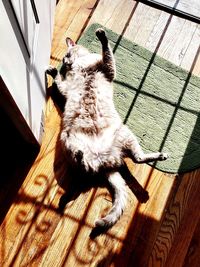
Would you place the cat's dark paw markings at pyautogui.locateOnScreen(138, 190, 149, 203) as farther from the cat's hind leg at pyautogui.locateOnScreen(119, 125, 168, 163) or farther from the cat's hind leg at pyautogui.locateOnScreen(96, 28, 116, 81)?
the cat's hind leg at pyautogui.locateOnScreen(96, 28, 116, 81)

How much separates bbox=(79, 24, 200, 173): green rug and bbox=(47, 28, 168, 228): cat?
13 cm

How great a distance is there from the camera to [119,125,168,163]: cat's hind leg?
6.22ft

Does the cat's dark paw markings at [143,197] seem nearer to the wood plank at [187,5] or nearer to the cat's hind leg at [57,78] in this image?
the cat's hind leg at [57,78]

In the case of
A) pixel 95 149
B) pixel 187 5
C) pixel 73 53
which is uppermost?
pixel 187 5

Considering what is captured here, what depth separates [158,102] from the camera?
85.7 inches

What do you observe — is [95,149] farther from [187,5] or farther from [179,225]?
[187,5]

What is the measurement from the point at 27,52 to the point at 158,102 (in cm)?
92

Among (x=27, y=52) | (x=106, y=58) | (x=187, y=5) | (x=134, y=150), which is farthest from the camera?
(x=187, y=5)

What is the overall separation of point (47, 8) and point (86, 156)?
1.09 metres

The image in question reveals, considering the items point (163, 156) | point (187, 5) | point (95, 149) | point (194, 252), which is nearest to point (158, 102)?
point (163, 156)

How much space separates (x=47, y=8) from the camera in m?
2.20

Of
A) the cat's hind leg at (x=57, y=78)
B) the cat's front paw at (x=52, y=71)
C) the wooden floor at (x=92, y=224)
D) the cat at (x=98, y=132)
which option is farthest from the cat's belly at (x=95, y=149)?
the cat's front paw at (x=52, y=71)

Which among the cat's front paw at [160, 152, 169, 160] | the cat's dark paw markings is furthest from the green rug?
the cat's dark paw markings

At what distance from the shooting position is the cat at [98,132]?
1844mm
